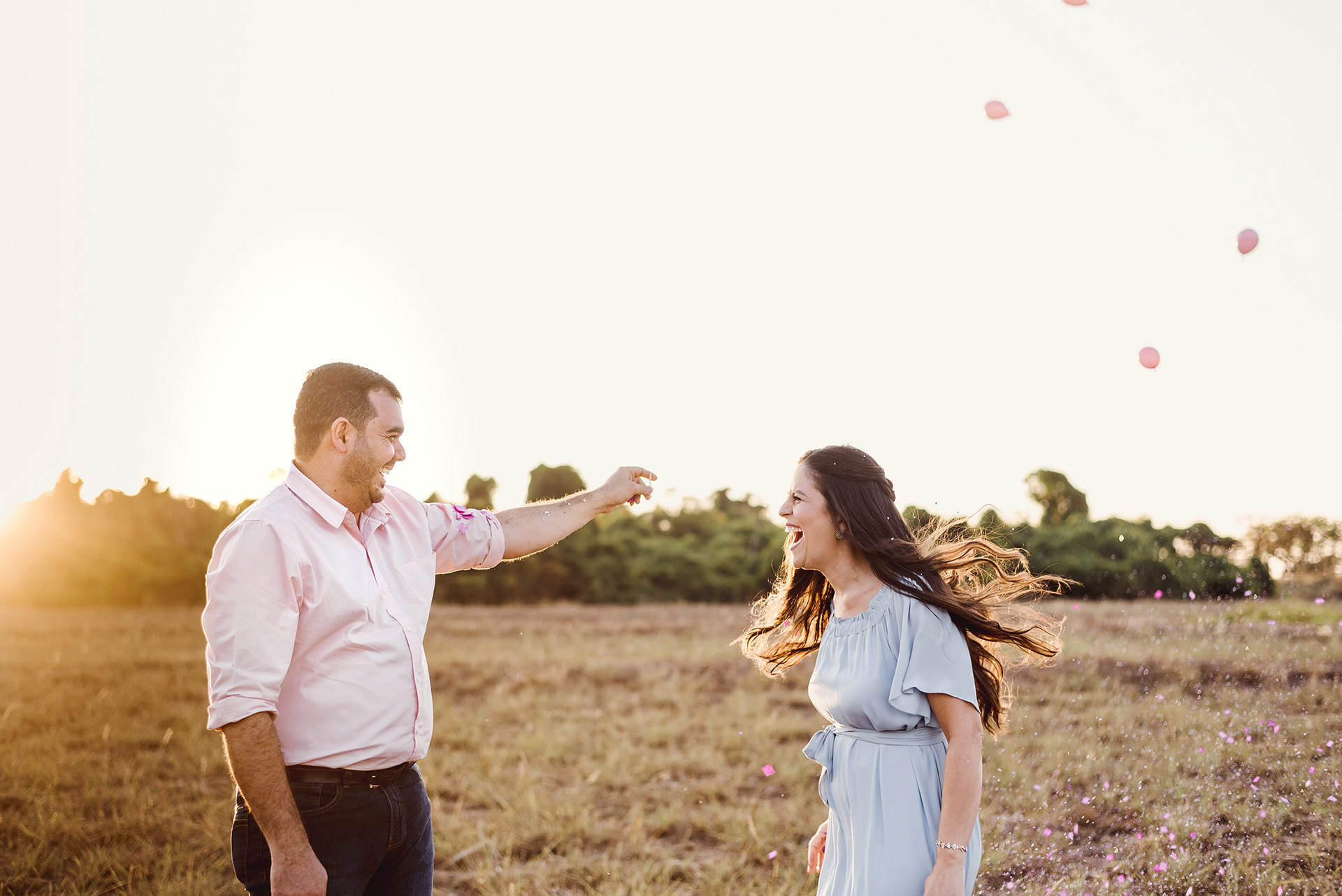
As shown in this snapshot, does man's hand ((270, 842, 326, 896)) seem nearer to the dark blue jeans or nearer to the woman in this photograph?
the dark blue jeans

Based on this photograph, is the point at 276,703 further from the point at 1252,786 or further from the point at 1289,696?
the point at 1289,696

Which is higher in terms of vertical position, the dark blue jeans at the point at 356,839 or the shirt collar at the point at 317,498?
the shirt collar at the point at 317,498

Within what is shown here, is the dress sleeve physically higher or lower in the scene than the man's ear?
lower

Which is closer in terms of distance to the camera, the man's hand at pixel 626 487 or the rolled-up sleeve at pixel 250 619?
the rolled-up sleeve at pixel 250 619

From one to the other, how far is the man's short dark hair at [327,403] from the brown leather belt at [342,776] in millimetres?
933

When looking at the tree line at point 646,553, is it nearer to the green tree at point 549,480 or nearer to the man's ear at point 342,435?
the green tree at point 549,480

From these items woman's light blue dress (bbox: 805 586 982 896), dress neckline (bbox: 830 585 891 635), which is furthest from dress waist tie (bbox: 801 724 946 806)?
dress neckline (bbox: 830 585 891 635)

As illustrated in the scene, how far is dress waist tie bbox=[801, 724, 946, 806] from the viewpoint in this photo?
2.83 meters

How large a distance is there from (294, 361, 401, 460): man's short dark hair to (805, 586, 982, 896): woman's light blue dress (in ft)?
5.58

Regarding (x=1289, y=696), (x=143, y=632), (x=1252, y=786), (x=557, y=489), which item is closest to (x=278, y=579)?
(x=1252, y=786)

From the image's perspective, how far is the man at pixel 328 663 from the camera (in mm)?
2475

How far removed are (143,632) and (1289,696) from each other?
1603 centimetres

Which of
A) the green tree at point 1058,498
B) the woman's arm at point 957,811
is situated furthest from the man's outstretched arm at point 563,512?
the green tree at point 1058,498

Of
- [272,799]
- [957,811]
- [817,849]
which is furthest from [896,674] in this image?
[272,799]
